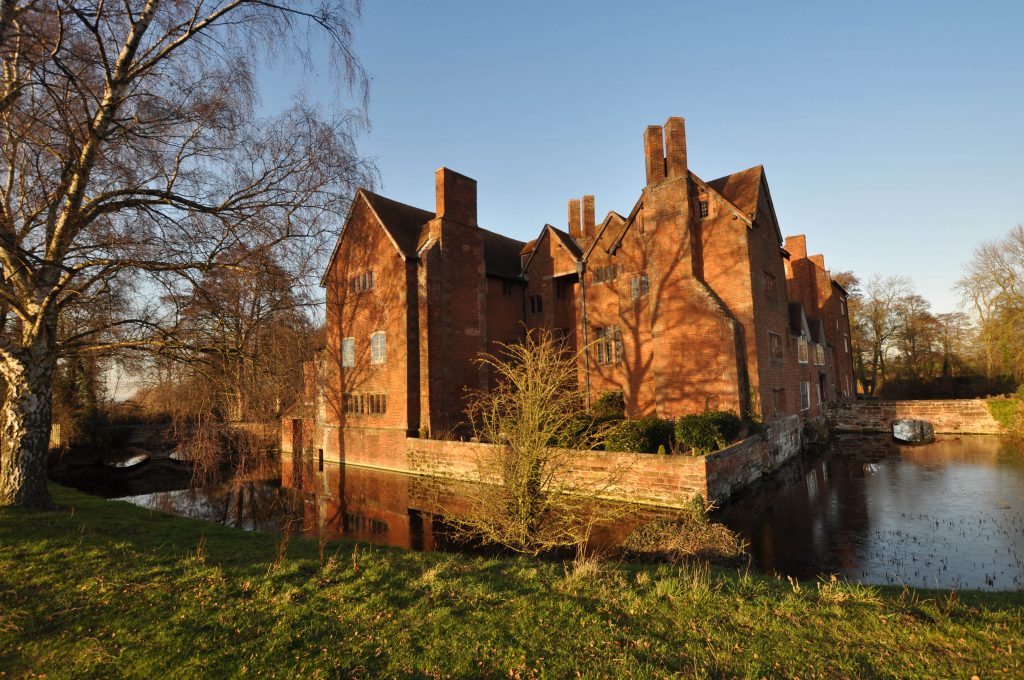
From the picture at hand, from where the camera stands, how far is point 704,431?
17.7 m

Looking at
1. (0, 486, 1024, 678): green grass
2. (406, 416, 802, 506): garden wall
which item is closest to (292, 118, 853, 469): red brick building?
(406, 416, 802, 506): garden wall

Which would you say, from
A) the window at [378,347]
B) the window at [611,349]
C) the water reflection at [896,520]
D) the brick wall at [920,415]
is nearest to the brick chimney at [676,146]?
the window at [611,349]

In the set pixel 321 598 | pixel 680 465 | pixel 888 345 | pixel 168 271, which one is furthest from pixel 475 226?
pixel 888 345

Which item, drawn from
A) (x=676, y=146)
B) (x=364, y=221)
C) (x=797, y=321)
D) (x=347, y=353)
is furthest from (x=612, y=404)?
(x=364, y=221)

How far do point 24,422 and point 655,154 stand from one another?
25265 millimetres

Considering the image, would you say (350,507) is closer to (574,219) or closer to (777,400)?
(777,400)

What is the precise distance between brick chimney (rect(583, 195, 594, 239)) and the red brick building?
2175 millimetres

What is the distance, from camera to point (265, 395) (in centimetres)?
980

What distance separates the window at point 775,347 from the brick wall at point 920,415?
42.6ft

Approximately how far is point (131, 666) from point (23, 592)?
272 cm

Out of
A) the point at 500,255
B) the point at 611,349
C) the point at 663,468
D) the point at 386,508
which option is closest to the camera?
the point at 663,468

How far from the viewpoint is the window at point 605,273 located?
27608 mm

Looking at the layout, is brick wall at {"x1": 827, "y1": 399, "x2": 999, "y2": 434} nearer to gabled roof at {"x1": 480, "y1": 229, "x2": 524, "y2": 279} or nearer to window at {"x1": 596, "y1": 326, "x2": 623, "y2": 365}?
window at {"x1": 596, "y1": 326, "x2": 623, "y2": 365}

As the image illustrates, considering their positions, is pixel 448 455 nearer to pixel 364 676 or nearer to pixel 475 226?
pixel 475 226
